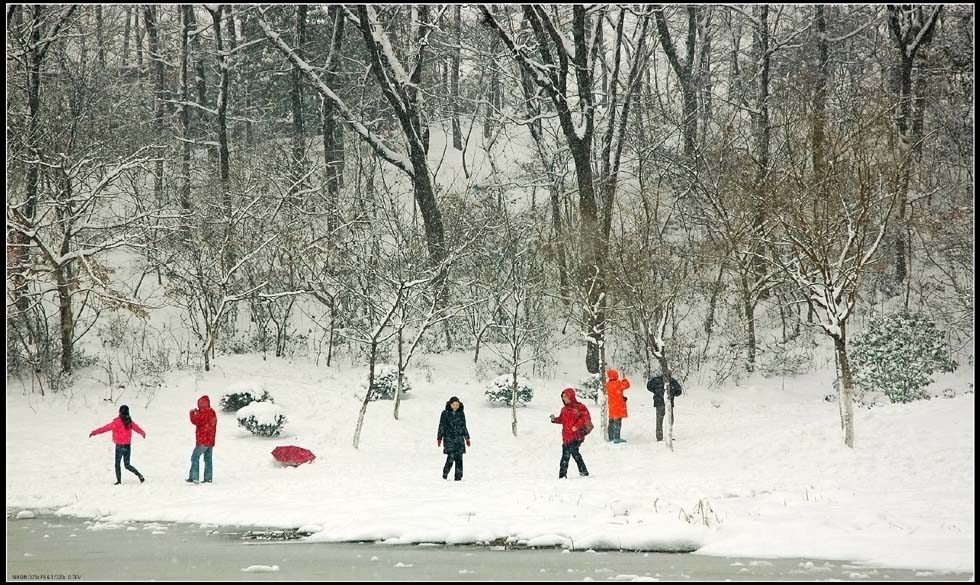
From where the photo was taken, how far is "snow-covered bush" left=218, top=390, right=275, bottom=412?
842 inches

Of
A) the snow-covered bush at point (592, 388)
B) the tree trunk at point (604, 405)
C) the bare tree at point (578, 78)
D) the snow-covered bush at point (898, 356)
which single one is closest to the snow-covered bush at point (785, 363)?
the snow-covered bush at point (898, 356)

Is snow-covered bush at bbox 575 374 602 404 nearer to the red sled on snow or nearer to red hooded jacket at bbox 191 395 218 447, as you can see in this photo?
the red sled on snow

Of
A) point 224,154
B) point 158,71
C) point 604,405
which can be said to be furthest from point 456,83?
point 604,405

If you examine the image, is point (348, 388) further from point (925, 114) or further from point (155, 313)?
point (925, 114)

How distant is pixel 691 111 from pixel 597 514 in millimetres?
21026

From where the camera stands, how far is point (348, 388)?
23.6m

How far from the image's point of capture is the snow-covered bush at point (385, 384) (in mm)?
22719

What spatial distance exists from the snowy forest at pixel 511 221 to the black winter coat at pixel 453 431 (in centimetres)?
459

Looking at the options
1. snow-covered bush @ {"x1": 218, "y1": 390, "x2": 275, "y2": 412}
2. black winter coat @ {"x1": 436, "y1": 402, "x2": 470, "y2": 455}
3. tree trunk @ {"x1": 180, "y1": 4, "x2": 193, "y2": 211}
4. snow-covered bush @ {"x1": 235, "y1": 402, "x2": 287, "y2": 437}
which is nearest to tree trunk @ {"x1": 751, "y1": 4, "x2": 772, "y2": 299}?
black winter coat @ {"x1": 436, "y1": 402, "x2": 470, "y2": 455}

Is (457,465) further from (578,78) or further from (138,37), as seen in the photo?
(138,37)

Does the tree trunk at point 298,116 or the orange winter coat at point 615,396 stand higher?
the tree trunk at point 298,116

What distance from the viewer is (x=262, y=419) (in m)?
19.5

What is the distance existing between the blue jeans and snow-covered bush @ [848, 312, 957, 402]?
582 inches

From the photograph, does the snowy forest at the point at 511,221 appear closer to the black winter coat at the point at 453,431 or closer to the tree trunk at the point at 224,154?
the tree trunk at the point at 224,154
